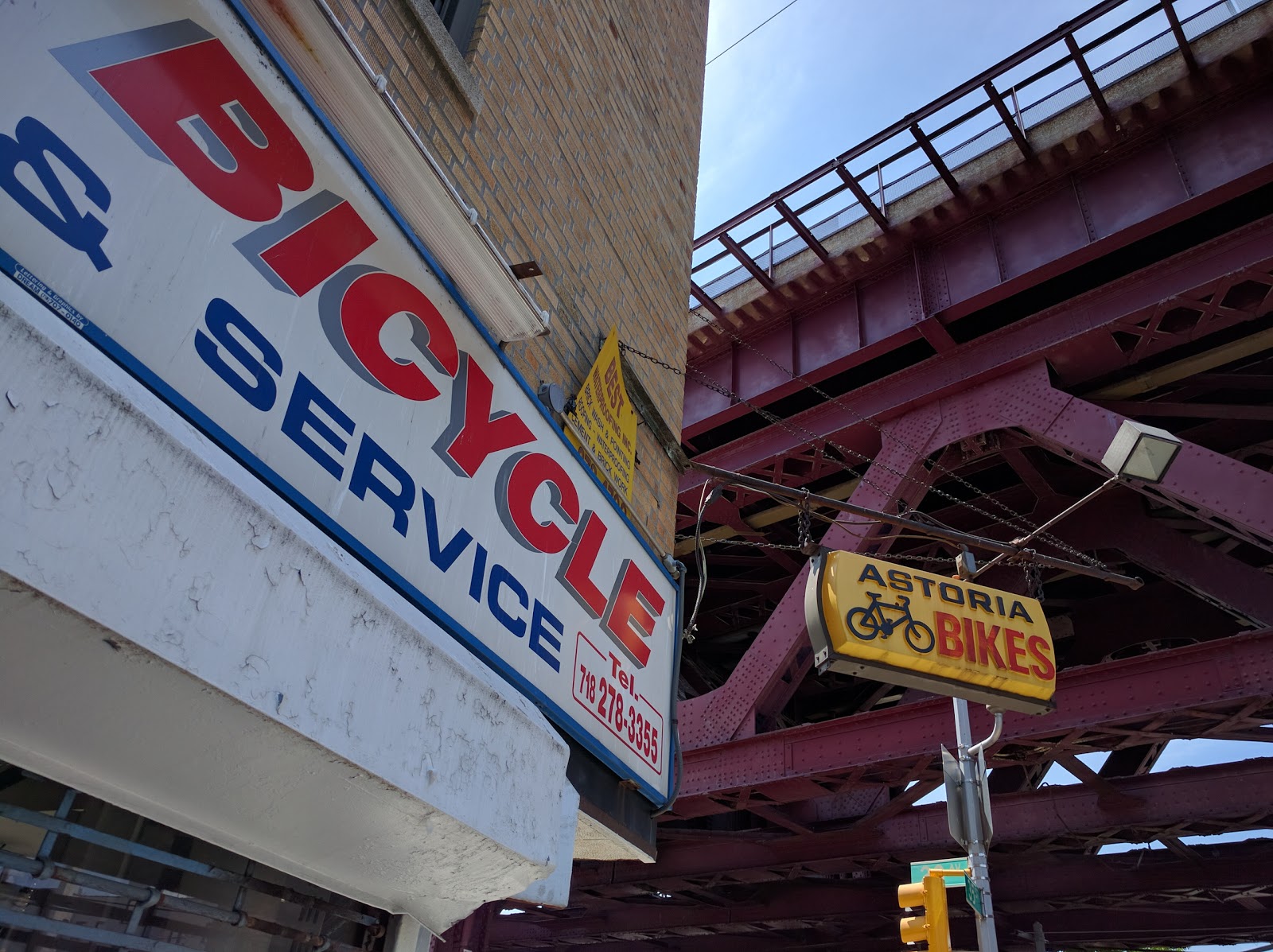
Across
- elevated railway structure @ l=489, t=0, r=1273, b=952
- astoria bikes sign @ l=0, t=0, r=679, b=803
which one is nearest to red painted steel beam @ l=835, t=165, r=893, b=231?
elevated railway structure @ l=489, t=0, r=1273, b=952

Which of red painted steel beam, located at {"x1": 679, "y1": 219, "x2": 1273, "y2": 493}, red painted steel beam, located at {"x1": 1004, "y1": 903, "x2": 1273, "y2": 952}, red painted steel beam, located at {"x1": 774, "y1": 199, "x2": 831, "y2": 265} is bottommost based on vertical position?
red painted steel beam, located at {"x1": 1004, "y1": 903, "x2": 1273, "y2": 952}

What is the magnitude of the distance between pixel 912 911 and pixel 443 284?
50.6 ft

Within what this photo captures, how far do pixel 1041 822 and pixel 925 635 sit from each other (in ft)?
19.3

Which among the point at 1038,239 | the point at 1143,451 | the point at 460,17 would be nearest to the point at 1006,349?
the point at 1038,239

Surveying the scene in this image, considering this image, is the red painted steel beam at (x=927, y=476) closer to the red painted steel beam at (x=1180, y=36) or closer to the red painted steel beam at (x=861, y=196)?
the red painted steel beam at (x=861, y=196)

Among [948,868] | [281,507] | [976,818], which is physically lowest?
[281,507]

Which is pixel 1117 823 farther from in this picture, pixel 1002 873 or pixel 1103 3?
pixel 1103 3

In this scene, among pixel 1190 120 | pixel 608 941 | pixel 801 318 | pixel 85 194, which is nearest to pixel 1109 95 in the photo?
pixel 1190 120

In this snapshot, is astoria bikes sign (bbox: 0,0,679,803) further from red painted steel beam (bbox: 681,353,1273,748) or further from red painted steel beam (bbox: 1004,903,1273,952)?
red painted steel beam (bbox: 1004,903,1273,952)

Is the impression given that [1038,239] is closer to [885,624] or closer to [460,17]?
[885,624]

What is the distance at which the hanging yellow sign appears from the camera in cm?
486

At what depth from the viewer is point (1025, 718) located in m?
8.80

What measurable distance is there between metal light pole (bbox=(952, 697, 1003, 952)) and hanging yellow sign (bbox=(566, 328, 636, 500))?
3.72 meters

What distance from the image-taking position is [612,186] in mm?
5945
